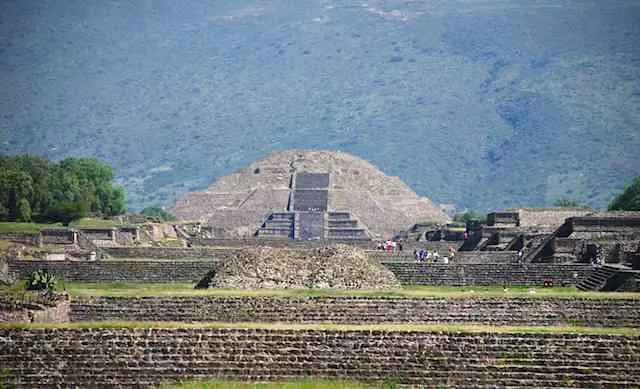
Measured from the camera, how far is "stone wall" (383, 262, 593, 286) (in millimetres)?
41438

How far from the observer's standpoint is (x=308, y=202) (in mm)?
98812

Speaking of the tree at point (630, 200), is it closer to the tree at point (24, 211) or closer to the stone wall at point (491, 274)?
the tree at point (24, 211)

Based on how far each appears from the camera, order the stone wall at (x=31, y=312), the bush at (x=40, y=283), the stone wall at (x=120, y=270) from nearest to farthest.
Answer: the stone wall at (x=31, y=312) < the bush at (x=40, y=283) < the stone wall at (x=120, y=270)

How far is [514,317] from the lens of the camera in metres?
29.6

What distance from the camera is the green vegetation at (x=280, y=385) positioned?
75.6ft

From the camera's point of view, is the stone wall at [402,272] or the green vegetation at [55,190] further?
the green vegetation at [55,190]

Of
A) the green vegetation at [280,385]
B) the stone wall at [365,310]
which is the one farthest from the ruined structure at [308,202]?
the green vegetation at [280,385]

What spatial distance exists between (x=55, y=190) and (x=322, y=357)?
61.3 meters

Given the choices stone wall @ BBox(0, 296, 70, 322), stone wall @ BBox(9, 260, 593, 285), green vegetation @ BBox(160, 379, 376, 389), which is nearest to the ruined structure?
stone wall @ BBox(9, 260, 593, 285)

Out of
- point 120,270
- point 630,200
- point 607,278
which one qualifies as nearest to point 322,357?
point 607,278

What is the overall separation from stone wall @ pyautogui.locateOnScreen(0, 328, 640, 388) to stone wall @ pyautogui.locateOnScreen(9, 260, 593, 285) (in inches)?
697

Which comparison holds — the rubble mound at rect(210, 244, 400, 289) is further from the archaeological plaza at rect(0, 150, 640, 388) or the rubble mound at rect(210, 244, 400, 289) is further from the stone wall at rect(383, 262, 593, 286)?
the stone wall at rect(383, 262, 593, 286)

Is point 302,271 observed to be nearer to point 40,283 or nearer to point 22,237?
point 40,283

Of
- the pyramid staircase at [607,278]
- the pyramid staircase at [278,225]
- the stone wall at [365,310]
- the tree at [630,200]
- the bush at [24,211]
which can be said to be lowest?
the pyramid staircase at [278,225]
